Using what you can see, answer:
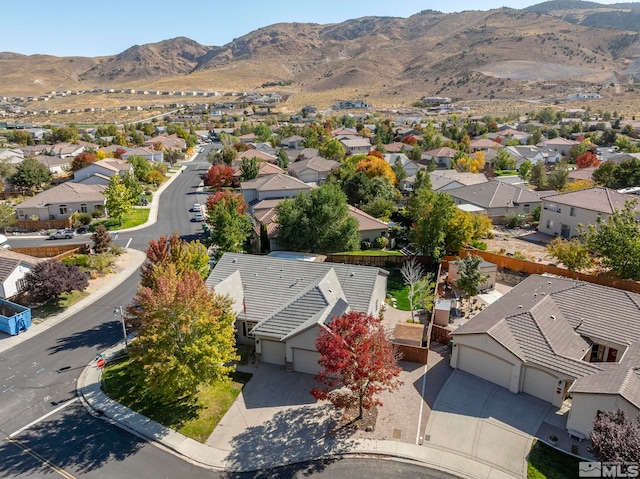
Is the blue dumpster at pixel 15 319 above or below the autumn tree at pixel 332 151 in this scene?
below

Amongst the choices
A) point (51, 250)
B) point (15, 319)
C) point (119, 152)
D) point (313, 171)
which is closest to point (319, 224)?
point (15, 319)

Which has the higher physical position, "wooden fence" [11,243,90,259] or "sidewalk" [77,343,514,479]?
"wooden fence" [11,243,90,259]

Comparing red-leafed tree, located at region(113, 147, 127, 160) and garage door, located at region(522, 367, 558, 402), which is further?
red-leafed tree, located at region(113, 147, 127, 160)

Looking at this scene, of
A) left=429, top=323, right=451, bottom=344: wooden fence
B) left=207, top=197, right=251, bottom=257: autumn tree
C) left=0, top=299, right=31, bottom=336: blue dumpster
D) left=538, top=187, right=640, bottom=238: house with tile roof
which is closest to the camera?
left=429, top=323, right=451, bottom=344: wooden fence

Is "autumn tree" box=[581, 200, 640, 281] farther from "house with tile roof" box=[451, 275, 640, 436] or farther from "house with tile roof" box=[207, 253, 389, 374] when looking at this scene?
"house with tile roof" box=[207, 253, 389, 374]

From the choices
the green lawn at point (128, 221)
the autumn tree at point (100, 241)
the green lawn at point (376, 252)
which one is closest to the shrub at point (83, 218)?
the green lawn at point (128, 221)

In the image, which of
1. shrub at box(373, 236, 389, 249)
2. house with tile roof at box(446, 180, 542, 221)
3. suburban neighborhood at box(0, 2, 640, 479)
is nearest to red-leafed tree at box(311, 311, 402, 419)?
suburban neighborhood at box(0, 2, 640, 479)

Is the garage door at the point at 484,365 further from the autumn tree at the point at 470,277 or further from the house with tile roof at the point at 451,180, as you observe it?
the house with tile roof at the point at 451,180
